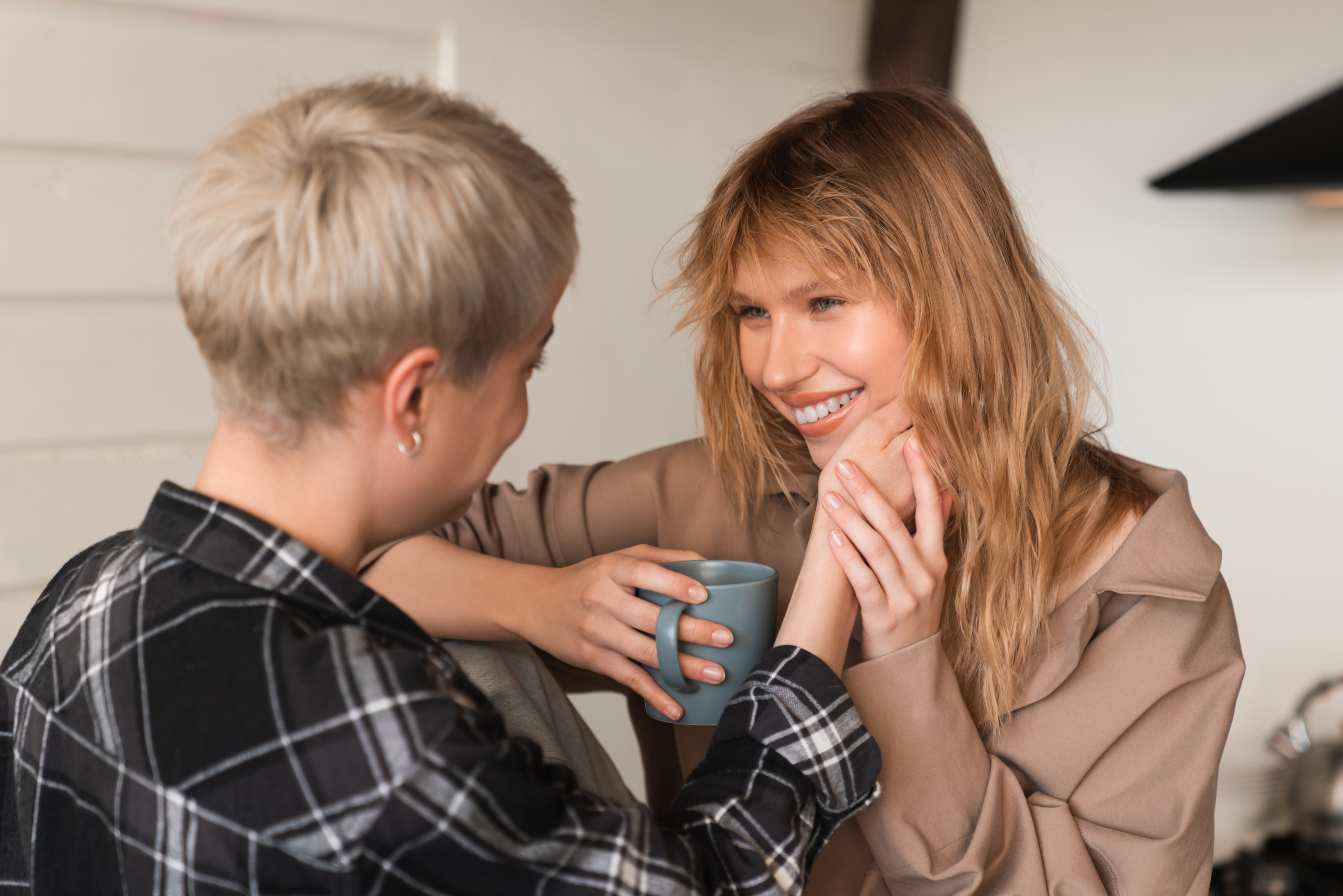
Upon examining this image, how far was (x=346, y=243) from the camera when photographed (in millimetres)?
526

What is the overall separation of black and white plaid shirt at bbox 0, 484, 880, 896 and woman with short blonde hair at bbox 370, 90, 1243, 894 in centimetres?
21

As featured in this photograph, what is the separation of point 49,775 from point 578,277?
50.6 inches

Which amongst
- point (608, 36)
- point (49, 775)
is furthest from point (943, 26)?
point (49, 775)

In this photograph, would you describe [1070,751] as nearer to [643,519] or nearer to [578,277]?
[643,519]

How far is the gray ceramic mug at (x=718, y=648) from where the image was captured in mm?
739

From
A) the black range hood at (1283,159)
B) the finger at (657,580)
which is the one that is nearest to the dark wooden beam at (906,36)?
the black range hood at (1283,159)

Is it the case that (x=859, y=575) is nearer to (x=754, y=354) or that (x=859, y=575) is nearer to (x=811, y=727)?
(x=811, y=727)

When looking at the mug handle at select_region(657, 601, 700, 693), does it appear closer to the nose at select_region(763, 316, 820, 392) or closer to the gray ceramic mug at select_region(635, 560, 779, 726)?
the gray ceramic mug at select_region(635, 560, 779, 726)

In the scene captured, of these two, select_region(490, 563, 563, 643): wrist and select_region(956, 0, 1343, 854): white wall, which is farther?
select_region(956, 0, 1343, 854): white wall

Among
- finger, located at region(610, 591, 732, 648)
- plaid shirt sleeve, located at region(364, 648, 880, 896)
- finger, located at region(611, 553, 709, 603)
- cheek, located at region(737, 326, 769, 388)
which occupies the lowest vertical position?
plaid shirt sleeve, located at region(364, 648, 880, 896)

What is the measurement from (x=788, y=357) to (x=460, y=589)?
379 mm

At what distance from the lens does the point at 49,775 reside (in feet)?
1.92

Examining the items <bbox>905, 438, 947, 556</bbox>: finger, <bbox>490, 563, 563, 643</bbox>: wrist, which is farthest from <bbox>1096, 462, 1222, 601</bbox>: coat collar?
<bbox>490, 563, 563, 643</bbox>: wrist

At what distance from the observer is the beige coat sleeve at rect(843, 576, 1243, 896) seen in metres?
0.81
